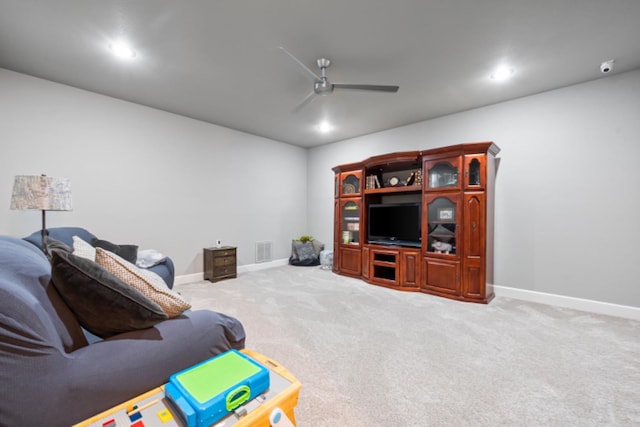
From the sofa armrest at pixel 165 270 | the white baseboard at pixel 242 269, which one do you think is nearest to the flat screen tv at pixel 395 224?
the white baseboard at pixel 242 269

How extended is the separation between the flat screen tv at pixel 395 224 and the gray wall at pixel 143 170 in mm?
2104

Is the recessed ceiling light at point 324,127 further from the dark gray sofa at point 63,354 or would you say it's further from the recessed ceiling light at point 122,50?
the dark gray sofa at point 63,354

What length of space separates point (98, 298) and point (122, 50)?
2714 millimetres

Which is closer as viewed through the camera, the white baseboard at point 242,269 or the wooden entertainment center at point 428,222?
the wooden entertainment center at point 428,222

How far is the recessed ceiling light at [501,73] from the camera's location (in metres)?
2.89

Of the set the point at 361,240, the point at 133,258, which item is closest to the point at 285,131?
the point at 361,240

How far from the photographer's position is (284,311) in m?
3.06

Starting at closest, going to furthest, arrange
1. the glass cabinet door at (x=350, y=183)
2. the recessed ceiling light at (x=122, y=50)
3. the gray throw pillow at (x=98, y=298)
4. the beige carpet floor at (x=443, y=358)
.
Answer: the gray throw pillow at (x=98, y=298) < the beige carpet floor at (x=443, y=358) < the recessed ceiling light at (x=122, y=50) < the glass cabinet door at (x=350, y=183)

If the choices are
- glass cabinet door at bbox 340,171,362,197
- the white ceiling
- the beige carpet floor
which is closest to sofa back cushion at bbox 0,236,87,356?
the beige carpet floor

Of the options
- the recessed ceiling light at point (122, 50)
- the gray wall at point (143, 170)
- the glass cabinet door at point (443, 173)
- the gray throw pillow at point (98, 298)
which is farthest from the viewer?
the glass cabinet door at point (443, 173)

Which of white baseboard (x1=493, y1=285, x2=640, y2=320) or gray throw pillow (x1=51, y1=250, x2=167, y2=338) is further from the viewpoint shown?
white baseboard (x1=493, y1=285, x2=640, y2=320)

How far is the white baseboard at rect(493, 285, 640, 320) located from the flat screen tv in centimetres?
132

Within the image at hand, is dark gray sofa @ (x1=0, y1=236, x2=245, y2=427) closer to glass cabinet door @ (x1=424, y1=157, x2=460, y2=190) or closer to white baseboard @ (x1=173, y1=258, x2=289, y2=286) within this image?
white baseboard @ (x1=173, y1=258, x2=289, y2=286)

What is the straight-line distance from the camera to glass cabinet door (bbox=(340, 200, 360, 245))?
485cm
